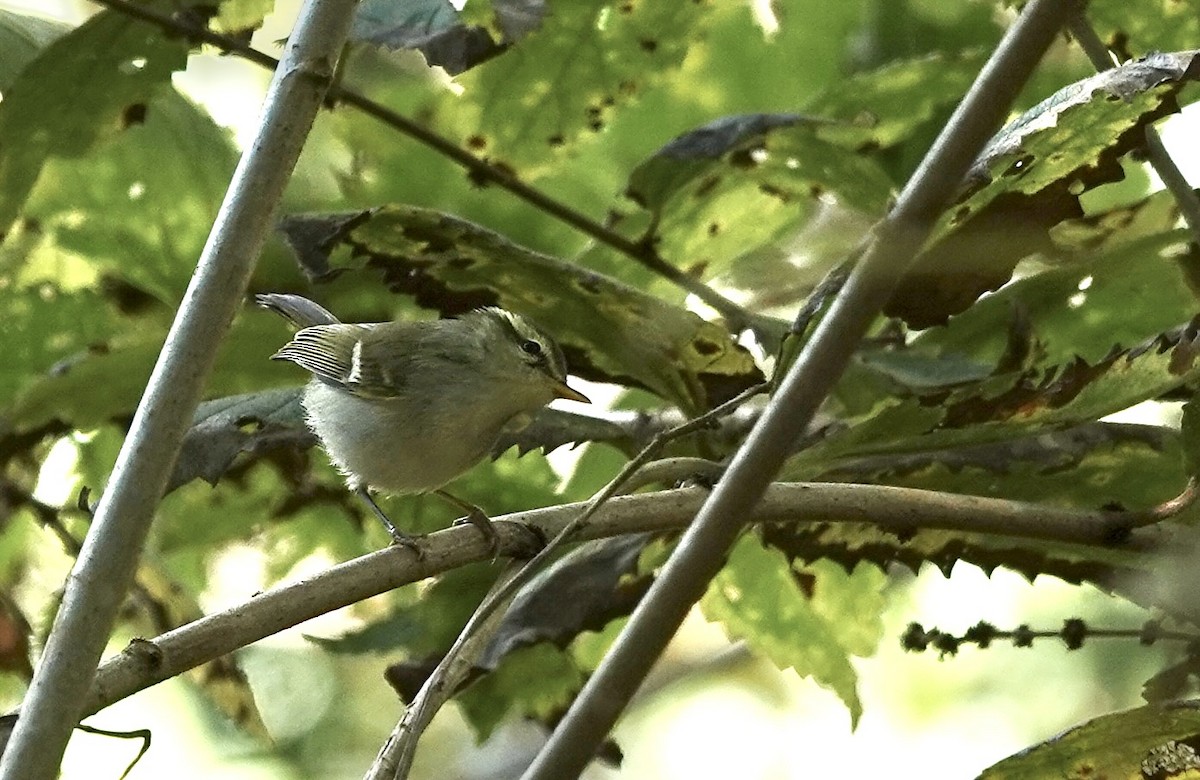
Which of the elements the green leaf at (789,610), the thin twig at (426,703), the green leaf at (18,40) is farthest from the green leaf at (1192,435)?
the green leaf at (18,40)

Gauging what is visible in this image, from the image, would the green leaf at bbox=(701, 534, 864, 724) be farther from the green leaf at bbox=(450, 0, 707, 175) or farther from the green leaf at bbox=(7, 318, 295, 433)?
the green leaf at bbox=(7, 318, 295, 433)

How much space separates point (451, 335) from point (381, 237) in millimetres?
806

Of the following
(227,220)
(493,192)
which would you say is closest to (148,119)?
(493,192)

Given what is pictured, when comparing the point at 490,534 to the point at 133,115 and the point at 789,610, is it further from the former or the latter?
the point at 133,115

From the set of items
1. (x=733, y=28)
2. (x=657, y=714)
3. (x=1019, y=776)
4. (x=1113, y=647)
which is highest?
(x=733, y=28)

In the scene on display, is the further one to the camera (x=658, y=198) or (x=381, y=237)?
(x=658, y=198)

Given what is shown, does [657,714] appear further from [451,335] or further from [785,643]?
[785,643]

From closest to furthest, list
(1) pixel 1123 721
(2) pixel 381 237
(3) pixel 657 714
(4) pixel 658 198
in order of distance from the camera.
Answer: (1) pixel 1123 721
(2) pixel 381 237
(4) pixel 658 198
(3) pixel 657 714

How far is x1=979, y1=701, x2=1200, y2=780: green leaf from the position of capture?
128 cm

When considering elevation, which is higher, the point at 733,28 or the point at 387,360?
the point at 733,28

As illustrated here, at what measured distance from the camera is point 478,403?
7.32ft

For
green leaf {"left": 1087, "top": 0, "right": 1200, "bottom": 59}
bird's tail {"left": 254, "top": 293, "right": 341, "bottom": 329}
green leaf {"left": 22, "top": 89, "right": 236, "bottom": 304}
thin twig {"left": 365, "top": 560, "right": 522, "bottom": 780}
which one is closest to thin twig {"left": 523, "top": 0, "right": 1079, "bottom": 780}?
thin twig {"left": 365, "top": 560, "right": 522, "bottom": 780}

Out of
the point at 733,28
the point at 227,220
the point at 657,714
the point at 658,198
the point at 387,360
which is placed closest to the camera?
the point at 227,220

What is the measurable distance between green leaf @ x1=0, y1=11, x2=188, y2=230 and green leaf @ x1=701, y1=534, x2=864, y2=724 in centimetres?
97
